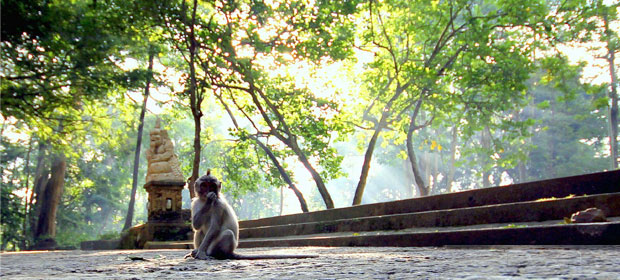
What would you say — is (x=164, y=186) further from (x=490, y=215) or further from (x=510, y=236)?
(x=510, y=236)

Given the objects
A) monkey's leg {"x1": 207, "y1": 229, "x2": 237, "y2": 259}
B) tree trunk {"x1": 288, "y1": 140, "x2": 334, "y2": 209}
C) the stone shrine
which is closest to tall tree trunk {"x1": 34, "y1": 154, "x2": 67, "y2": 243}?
the stone shrine

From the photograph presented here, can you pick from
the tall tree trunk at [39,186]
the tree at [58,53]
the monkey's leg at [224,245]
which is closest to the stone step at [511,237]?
the monkey's leg at [224,245]

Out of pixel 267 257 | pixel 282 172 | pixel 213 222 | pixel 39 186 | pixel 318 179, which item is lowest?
pixel 267 257

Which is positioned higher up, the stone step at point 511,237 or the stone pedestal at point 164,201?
the stone pedestal at point 164,201

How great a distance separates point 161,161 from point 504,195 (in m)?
10.6

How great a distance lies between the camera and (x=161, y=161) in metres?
15.1

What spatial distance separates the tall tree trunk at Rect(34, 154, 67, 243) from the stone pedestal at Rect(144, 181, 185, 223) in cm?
1197

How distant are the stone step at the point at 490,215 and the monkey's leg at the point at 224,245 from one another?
3.81 m

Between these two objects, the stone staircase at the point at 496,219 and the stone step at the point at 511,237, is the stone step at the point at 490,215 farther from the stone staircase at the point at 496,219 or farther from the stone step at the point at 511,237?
the stone step at the point at 511,237

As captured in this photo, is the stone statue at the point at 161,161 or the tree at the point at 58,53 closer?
the tree at the point at 58,53

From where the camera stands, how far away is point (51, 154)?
23250mm

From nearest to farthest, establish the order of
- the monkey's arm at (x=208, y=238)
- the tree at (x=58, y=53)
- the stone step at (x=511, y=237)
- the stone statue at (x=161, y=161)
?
the stone step at (x=511, y=237), the monkey's arm at (x=208, y=238), the tree at (x=58, y=53), the stone statue at (x=161, y=161)

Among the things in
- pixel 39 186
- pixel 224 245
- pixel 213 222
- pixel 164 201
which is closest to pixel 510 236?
pixel 224 245

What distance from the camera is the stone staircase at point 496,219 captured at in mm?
5359
